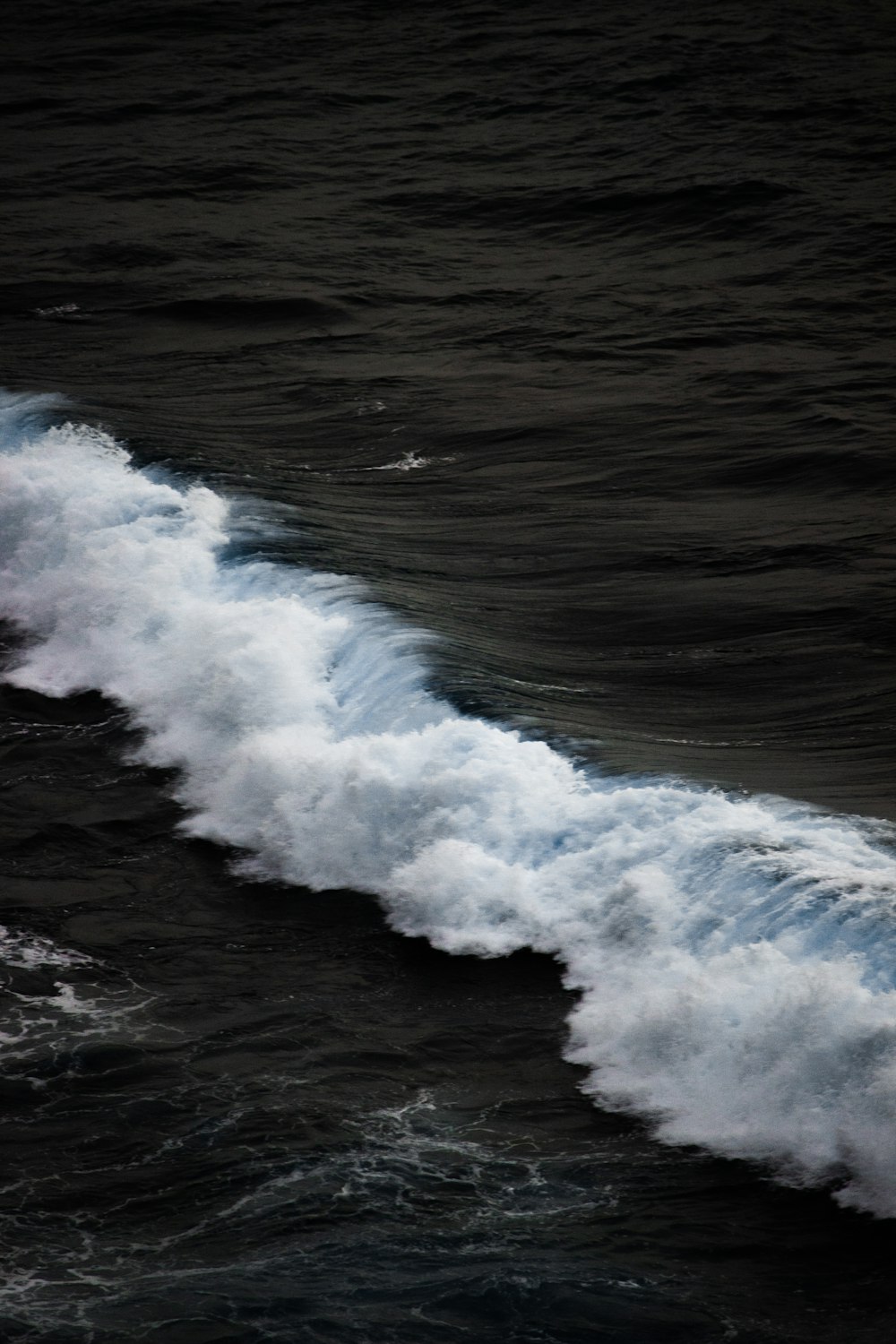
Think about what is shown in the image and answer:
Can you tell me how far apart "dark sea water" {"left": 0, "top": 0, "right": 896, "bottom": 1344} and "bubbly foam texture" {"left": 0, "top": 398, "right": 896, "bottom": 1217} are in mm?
30

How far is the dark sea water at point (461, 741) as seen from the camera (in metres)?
6.90

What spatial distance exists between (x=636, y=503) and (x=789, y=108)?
11661mm

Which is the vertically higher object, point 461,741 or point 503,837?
point 461,741

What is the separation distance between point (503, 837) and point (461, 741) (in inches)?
37.3

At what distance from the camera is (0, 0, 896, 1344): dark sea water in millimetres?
6898

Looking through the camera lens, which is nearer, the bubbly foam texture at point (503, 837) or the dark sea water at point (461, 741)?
the dark sea water at point (461, 741)

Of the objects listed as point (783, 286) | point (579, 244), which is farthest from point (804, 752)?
point (579, 244)

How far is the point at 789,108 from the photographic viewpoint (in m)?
23.7

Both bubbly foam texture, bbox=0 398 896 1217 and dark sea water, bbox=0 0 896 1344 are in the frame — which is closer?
dark sea water, bbox=0 0 896 1344

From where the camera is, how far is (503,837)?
375 inches

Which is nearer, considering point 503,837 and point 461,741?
point 503,837

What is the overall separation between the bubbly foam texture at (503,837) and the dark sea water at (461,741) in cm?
3

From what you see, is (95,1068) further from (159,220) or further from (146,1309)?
(159,220)

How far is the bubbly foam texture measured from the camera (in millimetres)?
7504
